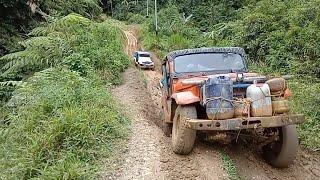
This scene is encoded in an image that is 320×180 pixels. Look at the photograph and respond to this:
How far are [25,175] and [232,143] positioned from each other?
3.46 meters

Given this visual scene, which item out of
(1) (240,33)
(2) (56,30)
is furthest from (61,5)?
(1) (240,33)

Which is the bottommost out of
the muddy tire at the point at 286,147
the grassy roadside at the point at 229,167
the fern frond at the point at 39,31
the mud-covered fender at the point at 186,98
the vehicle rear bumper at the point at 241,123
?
the grassy roadside at the point at 229,167

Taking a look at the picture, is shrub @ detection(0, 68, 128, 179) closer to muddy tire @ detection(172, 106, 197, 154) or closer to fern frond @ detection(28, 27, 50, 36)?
muddy tire @ detection(172, 106, 197, 154)

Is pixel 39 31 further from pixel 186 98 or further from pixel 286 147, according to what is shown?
pixel 286 147

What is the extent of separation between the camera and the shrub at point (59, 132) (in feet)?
18.1

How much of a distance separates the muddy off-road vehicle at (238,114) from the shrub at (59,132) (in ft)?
4.43

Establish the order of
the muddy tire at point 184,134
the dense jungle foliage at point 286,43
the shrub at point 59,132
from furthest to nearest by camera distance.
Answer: the dense jungle foliage at point 286,43 → the muddy tire at point 184,134 → the shrub at point 59,132

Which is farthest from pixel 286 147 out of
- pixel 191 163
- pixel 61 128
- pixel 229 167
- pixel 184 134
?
pixel 61 128

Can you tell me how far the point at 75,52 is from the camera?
13.0 meters

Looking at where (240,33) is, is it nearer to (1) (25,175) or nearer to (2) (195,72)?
(2) (195,72)

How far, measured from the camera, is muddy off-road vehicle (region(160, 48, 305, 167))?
5.60m

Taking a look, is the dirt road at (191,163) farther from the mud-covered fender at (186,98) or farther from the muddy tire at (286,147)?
the mud-covered fender at (186,98)

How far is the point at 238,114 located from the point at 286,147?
98 centimetres

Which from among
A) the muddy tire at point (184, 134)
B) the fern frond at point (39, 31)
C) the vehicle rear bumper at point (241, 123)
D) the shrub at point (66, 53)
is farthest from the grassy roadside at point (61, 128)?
the fern frond at point (39, 31)
